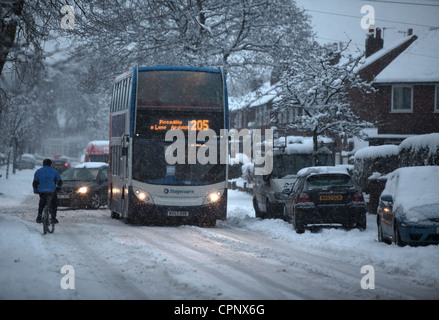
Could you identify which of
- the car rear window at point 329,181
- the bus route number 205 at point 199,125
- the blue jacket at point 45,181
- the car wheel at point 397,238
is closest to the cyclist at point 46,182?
the blue jacket at point 45,181

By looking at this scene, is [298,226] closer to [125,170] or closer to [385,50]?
[125,170]

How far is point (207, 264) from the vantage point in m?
11.8

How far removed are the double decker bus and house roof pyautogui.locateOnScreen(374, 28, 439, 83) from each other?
24.7 meters

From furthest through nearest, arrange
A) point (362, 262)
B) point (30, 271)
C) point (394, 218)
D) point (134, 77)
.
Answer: point (134, 77) < point (394, 218) < point (362, 262) < point (30, 271)

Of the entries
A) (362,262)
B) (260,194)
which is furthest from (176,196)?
(362,262)

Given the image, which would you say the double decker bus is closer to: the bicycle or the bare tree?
the bicycle

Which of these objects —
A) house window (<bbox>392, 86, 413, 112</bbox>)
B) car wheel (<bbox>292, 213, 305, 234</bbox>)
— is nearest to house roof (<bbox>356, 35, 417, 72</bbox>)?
house window (<bbox>392, 86, 413, 112</bbox>)

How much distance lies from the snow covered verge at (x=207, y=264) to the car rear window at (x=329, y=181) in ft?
3.83

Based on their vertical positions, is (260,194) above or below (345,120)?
below

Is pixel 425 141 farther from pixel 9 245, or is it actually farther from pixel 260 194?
pixel 9 245

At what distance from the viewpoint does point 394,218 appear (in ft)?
46.8

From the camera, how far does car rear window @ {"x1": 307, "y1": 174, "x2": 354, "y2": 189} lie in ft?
58.8
